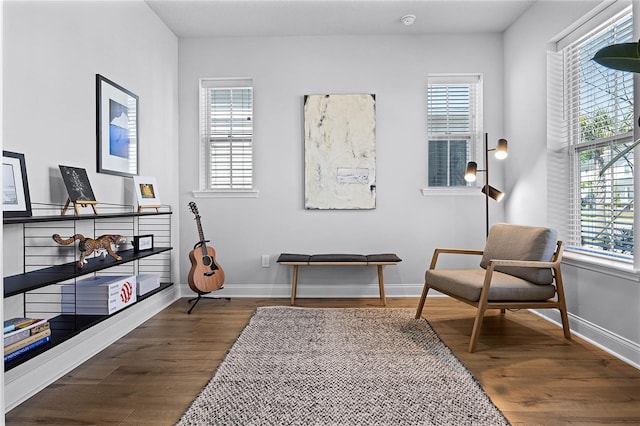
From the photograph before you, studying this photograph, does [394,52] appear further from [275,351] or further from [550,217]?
[275,351]

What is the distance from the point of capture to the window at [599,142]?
240 cm

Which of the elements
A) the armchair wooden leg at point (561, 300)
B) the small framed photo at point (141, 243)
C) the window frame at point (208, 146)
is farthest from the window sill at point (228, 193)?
the armchair wooden leg at point (561, 300)

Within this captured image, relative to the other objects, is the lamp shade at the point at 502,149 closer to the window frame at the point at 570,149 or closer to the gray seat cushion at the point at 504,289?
the window frame at the point at 570,149

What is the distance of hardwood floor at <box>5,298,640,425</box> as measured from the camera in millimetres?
1726

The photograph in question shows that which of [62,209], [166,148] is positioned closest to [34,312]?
[62,209]

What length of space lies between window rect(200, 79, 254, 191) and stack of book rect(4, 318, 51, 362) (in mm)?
2236

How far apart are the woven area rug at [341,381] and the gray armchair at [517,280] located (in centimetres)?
37

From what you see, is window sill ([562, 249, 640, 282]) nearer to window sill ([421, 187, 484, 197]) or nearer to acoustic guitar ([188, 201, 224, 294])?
window sill ([421, 187, 484, 197])

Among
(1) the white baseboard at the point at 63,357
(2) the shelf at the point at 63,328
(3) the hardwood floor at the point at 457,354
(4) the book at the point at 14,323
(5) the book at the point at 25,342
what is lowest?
(3) the hardwood floor at the point at 457,354

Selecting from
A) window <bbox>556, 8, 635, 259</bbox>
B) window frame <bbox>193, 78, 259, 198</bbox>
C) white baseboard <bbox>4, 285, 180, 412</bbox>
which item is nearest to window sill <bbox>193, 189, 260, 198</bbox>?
window frame <bbox>193, 78, 259, 198</bbox>

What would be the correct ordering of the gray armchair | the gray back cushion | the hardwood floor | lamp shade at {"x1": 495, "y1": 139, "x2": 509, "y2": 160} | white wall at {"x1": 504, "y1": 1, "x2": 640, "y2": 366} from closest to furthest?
the hardwood floor → white wall at {"x1": 504, "y1": 1, "x2": 640, "y2": 366} → the gray armchair → the gray back cushion → lamp shade at {"x1": 495, "y1": 139, "x2": 509, "y2": 160}

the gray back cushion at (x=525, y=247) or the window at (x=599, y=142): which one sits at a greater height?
the window at (x=599, y=142)

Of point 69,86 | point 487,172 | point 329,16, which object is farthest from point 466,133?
point 69,86

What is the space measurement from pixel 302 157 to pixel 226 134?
80cm
